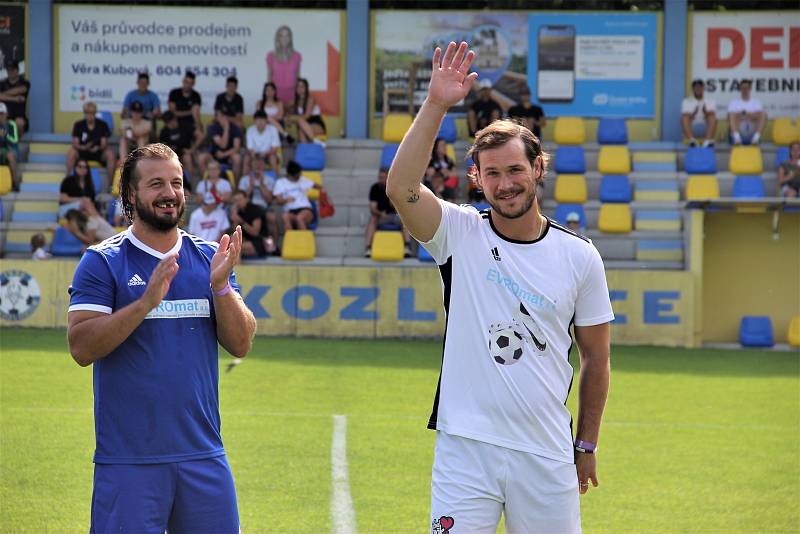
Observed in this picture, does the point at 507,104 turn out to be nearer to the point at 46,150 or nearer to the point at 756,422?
the point at 46,150

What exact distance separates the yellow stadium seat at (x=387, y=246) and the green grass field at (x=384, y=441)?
10.9 feet

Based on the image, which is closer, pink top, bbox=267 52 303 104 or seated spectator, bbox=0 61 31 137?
seated spectator, bbox=0 61 31 137

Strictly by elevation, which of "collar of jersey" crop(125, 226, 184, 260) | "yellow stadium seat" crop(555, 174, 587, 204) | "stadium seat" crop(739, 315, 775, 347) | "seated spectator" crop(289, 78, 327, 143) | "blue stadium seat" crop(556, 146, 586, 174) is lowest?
"stadium seat" crop(739, 315, 775, 347)

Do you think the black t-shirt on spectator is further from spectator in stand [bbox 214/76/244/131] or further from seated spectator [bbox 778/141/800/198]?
seated spectator [bbox 778/141/800/198]

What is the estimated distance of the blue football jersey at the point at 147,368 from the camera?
4.35 m

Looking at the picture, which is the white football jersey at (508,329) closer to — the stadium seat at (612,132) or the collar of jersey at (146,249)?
the collar of jersey at (146,249)

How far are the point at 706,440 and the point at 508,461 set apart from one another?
696cm

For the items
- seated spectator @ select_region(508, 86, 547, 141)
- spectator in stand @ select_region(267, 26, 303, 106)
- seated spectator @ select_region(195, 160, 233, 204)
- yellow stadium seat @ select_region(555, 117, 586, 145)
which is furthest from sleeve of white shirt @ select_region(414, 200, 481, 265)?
spectator in stand @ select_region(267, 26, 303, 106)

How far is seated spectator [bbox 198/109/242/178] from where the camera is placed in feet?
70.4

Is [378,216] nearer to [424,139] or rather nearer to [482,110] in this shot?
[482,110]

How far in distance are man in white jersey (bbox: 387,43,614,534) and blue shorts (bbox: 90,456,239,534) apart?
0.82 m

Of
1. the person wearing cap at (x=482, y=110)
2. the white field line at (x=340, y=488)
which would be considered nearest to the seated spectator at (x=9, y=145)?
the person wearing cap at (x=482, y=110)

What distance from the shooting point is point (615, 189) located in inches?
851

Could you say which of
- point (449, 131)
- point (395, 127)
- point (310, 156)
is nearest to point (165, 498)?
point (310, 156)
